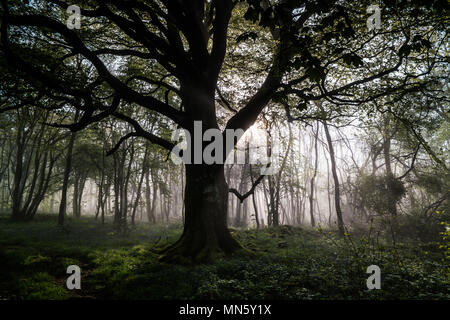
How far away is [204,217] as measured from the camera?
341 inches

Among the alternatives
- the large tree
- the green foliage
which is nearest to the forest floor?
the large tree

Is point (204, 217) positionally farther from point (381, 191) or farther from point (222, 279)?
point (381, 191)

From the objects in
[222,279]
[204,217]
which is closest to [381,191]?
[204,217]

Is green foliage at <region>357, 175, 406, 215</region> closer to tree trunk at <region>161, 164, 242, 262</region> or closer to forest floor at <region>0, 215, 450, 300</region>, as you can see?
forest floor at <region>0, 215, 450, 300</region>

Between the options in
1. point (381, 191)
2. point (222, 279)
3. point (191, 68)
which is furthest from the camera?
point (381, 191)

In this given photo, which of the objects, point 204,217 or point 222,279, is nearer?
point 222,279

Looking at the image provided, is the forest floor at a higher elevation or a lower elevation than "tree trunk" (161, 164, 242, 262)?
lower

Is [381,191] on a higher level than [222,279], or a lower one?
higher

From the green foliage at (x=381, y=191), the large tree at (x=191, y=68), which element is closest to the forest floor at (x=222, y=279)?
the large tree at (x=191, y=68)

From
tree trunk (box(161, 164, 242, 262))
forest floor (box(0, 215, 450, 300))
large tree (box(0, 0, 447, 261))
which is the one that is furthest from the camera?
tree trunk (box(161, 164, 242, 262))

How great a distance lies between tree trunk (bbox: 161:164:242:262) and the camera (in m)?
8.52

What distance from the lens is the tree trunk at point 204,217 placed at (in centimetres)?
852
